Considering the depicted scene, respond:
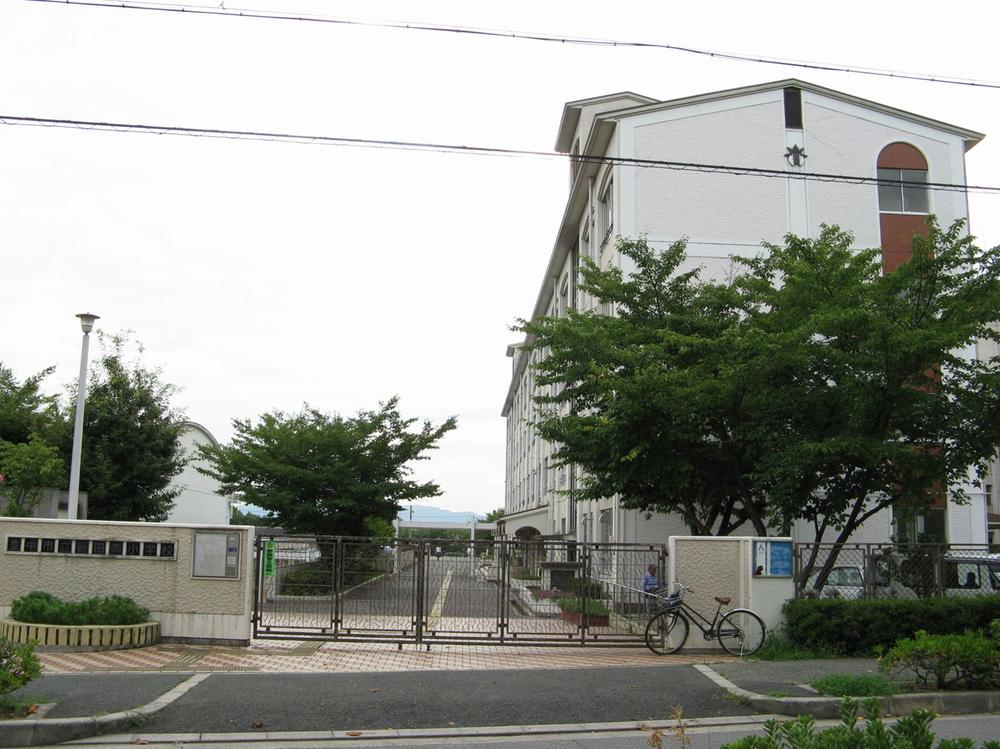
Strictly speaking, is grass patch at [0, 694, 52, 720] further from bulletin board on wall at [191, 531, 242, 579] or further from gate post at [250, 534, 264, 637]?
gate post at [250, 534, 264, 637]

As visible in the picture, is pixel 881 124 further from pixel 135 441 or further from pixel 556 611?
pixel 135 441

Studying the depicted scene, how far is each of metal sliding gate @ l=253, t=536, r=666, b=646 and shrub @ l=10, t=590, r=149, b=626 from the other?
1.81 metres

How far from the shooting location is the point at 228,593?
1383cm

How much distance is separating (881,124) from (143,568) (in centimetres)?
2188

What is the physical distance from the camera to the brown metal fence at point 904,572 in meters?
14.1

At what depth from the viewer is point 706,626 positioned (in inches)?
547

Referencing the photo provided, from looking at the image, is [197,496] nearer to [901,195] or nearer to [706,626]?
[901,195]

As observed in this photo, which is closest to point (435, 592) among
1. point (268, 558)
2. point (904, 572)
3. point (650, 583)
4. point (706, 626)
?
point (268, 558)

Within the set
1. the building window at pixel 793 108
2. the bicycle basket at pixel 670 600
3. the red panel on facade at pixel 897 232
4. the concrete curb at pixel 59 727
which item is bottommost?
the concrete curb at pixel 59 727

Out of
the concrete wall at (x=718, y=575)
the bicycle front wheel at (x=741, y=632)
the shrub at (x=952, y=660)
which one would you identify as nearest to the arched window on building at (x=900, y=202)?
the concrete wall at (x=718, y=575)

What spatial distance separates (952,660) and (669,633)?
15.4 feet

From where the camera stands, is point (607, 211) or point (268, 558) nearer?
point (268, 558)

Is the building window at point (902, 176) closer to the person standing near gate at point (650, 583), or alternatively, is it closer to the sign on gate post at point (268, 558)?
the person standing near gate at point (650, 583)

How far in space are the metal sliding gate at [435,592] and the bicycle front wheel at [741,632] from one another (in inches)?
49.8
